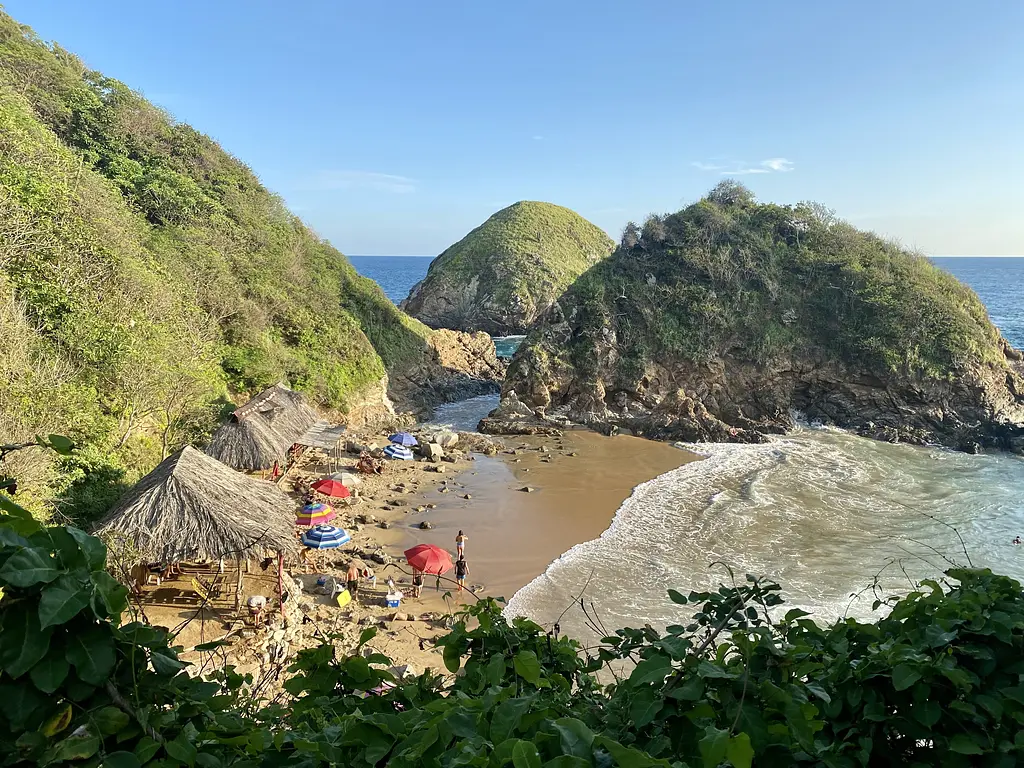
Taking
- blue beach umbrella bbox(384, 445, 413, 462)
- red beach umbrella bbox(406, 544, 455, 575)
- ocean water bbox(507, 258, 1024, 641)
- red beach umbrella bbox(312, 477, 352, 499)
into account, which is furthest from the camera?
blue beach umbrella bbox(384, 445, 413, 462)

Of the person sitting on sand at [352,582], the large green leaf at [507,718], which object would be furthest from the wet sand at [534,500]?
the large green leaf at [507,718]

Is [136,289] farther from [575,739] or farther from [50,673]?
[575,739]

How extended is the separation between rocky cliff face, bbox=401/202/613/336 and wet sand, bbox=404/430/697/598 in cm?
3493

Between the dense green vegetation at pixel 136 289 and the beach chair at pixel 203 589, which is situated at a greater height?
the dense green vegetation at pixel 136 289

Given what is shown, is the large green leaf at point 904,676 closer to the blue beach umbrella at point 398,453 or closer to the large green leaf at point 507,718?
the large green leaf at point 507,718

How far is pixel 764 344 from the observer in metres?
26.0

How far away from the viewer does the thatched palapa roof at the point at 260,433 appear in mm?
13391

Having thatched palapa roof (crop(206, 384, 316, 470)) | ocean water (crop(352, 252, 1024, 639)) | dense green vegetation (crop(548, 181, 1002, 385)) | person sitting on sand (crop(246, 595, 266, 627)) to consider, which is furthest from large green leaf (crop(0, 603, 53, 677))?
dense green vegetation (crop(548, 181, 1002, 385))

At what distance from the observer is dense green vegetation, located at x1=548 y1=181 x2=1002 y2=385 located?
2484 centimetres

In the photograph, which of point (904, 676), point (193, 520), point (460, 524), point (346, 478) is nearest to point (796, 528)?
point (460, 524)

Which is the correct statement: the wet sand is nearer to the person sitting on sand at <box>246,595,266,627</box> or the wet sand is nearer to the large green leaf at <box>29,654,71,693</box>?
the person sitting on sand at <box>246,595,266,627</box>

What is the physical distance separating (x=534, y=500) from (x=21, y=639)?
15.6m

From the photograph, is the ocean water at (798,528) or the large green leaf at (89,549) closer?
the large green leaf at (89,549)

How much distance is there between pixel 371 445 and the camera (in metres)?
20.0
